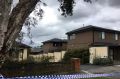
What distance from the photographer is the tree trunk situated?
9.40 meters

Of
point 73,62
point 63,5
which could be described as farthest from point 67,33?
point 63,5

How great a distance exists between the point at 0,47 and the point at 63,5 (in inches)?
215

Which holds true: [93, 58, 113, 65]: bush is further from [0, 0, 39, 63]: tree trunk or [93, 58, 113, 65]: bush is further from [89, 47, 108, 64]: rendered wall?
[0, 0, 39, 63]: tree trunk

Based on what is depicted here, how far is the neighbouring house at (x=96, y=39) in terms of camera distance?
5284 centimetres

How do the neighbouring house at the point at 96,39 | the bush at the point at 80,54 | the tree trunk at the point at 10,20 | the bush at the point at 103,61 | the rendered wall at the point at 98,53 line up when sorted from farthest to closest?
the neighbouring house at the point at 96,39
the bush at the point at 80,54
the rendered wall at the point at 98,53
the bush at the point at 103,61
the tree trunk at the point at 10,20

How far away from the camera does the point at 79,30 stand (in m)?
59.6

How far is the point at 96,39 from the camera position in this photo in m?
55.8

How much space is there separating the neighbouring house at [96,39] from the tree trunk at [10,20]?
1476 inches

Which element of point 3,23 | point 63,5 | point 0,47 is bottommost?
point 0,47

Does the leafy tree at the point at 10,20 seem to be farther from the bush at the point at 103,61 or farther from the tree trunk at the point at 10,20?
the bush at the point at 103,61

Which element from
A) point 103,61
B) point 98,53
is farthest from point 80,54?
point 103,61

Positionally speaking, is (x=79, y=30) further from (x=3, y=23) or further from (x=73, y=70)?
(x=3, y=23)

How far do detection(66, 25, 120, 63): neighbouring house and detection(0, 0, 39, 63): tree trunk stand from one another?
123 ft

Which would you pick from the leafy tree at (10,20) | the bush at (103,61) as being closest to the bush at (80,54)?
the bush at (103,61)
